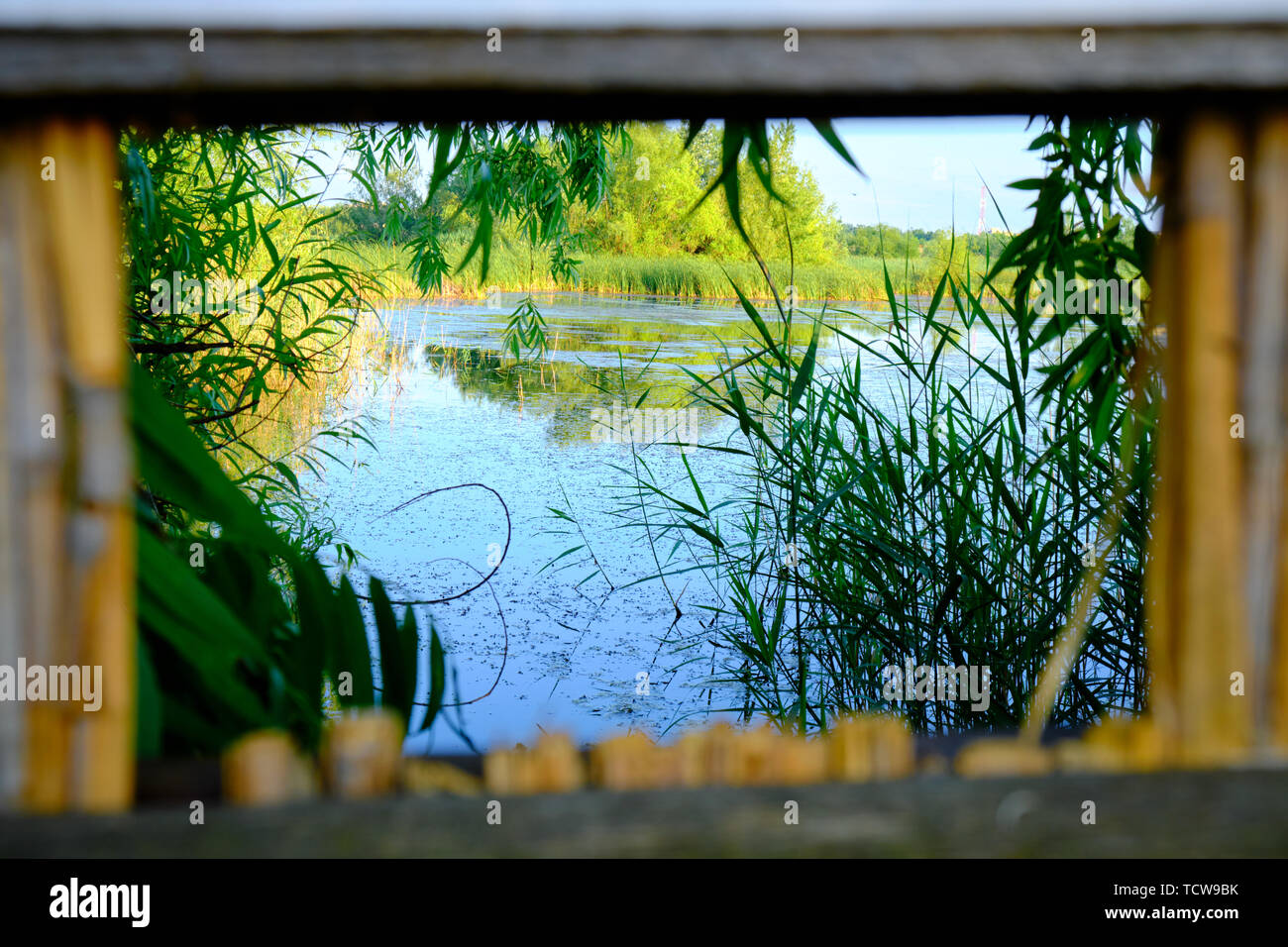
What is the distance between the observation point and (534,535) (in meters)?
4.69

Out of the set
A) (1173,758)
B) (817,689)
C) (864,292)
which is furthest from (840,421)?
(864,292)

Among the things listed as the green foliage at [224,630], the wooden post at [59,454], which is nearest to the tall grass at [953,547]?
the green foliage at [224,630]

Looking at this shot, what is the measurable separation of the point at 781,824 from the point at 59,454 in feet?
1.43

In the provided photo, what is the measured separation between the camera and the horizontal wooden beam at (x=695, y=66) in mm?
518

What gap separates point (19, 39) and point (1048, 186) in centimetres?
119

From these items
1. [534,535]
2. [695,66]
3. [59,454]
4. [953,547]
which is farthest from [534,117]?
[534,535]

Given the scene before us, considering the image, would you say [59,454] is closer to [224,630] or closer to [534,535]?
[224,630]

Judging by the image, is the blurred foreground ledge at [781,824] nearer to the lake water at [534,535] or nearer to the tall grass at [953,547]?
the lake water at [534,535]

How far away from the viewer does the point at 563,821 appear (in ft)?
1.85

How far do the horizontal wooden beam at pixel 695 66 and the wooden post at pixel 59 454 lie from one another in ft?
0.16

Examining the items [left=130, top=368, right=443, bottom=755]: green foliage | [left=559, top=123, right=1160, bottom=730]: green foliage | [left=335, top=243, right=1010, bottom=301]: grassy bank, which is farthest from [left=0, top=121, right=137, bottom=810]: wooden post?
[left=335, top=243, right=1010, bottom=301]: grassy bank

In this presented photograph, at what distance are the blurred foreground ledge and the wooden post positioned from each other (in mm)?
49

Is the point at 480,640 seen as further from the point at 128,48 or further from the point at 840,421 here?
the point at 128,48

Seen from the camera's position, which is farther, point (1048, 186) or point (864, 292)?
point (864, 292)
